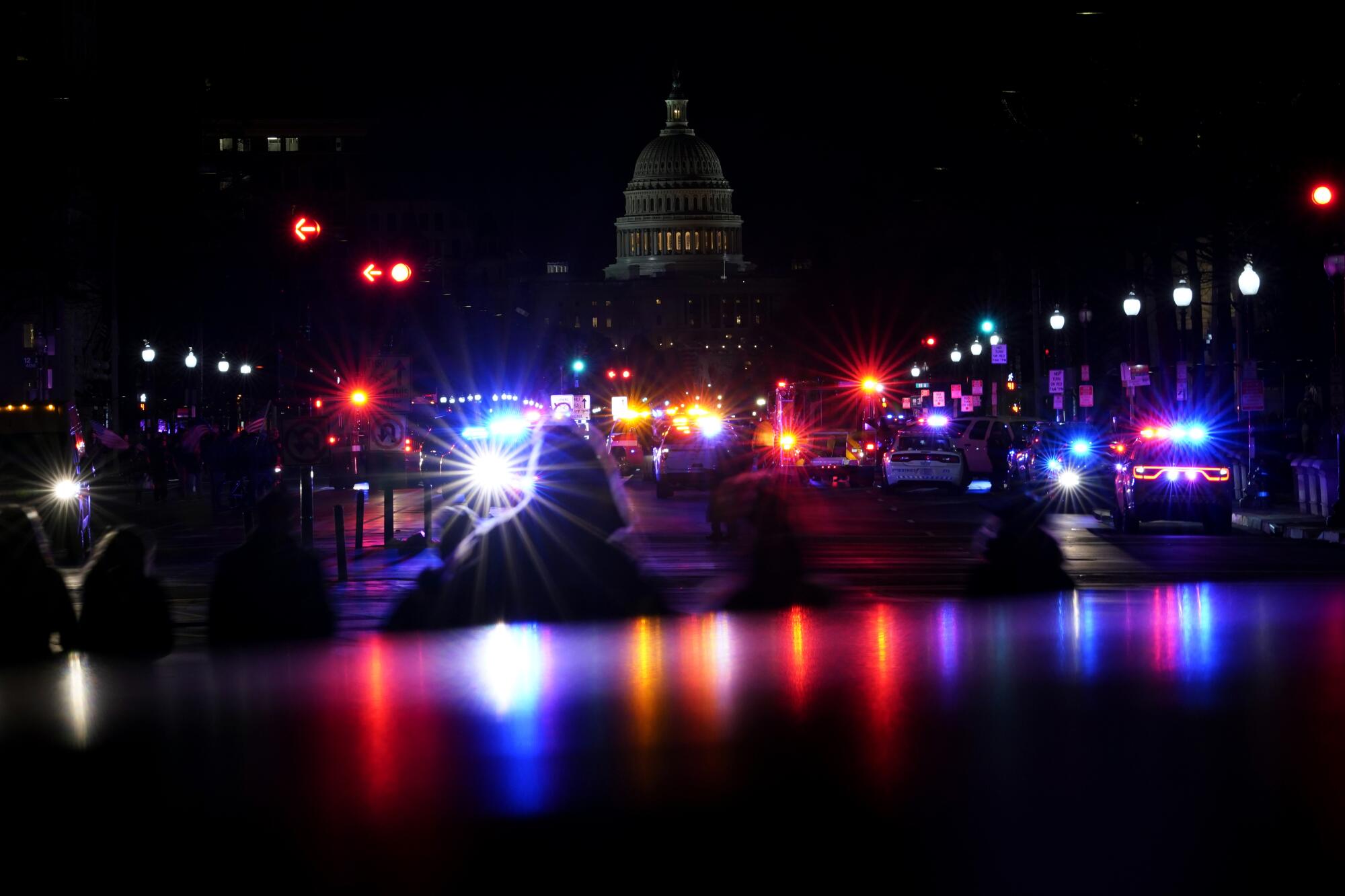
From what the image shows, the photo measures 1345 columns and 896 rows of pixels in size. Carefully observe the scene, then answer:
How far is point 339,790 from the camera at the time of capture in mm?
9203

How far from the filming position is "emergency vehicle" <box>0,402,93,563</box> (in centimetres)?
2697

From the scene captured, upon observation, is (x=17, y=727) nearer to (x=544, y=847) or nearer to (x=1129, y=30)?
(x=544, y=847)

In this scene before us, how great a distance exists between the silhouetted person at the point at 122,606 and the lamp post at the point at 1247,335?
26.2m

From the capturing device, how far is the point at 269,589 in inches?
611

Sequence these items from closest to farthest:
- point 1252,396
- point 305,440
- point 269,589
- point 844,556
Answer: point 269,589, point 305,440, point 844,556, point 1252,396

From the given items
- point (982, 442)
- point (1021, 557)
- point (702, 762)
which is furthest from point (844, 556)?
point (982, 442)

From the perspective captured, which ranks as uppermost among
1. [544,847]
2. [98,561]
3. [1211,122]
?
[1211,122]

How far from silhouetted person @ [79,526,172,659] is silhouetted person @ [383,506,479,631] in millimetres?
2088

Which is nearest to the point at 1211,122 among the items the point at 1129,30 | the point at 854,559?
the point at 1129,30

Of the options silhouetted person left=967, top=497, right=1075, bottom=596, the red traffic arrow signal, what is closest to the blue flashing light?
the red traffic arrow signal

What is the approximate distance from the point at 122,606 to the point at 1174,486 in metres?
19.5

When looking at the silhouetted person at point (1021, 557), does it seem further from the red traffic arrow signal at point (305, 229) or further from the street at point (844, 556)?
the red traffic arrow signal at point (305, 229)

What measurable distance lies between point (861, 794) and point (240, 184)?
204 feet

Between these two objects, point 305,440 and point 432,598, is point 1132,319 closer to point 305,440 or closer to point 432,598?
point 305,440
